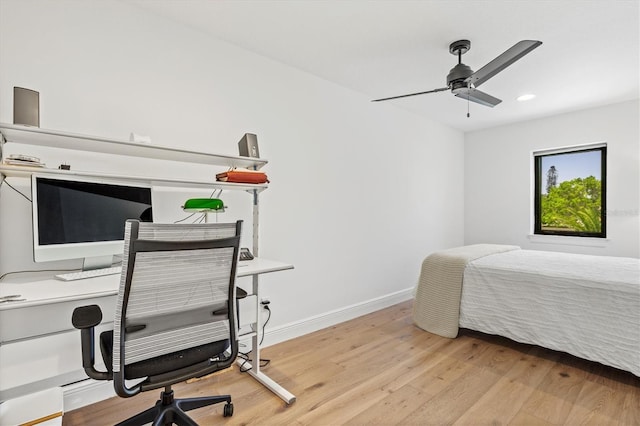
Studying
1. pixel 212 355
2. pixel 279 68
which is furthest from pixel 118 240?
pixel 279 68

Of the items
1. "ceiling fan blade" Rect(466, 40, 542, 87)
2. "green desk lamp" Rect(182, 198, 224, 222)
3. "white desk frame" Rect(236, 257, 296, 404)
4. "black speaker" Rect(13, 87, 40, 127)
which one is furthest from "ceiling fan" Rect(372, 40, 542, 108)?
"black speaker" Rect(13, 87, 40, 127)

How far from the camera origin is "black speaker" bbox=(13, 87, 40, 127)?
1.54 metres

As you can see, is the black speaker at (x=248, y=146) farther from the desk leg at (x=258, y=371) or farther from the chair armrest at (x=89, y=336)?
the chair armrest at (x=89, y=336)

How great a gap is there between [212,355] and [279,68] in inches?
91.2

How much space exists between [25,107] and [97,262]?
2.78ft

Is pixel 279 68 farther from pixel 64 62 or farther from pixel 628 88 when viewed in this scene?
pixel 628 88

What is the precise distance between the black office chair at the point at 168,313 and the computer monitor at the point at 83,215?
19.5 inches

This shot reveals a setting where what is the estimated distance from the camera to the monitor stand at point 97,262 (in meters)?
1.84

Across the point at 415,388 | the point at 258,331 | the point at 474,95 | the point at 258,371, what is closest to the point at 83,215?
the point at 258,331

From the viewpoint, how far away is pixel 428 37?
239 cm

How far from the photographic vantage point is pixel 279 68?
285 centimetres

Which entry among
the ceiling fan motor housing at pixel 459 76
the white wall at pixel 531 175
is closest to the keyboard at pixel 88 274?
the ceiling fan motor housing at pixel 459 76

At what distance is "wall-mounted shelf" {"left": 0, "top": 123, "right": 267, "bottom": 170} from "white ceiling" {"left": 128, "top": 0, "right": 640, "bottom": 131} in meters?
0.94

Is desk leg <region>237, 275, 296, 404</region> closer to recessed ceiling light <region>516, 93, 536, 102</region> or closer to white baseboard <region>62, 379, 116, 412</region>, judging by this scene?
white baseboard <region>62, 379, 116, 412</region>
